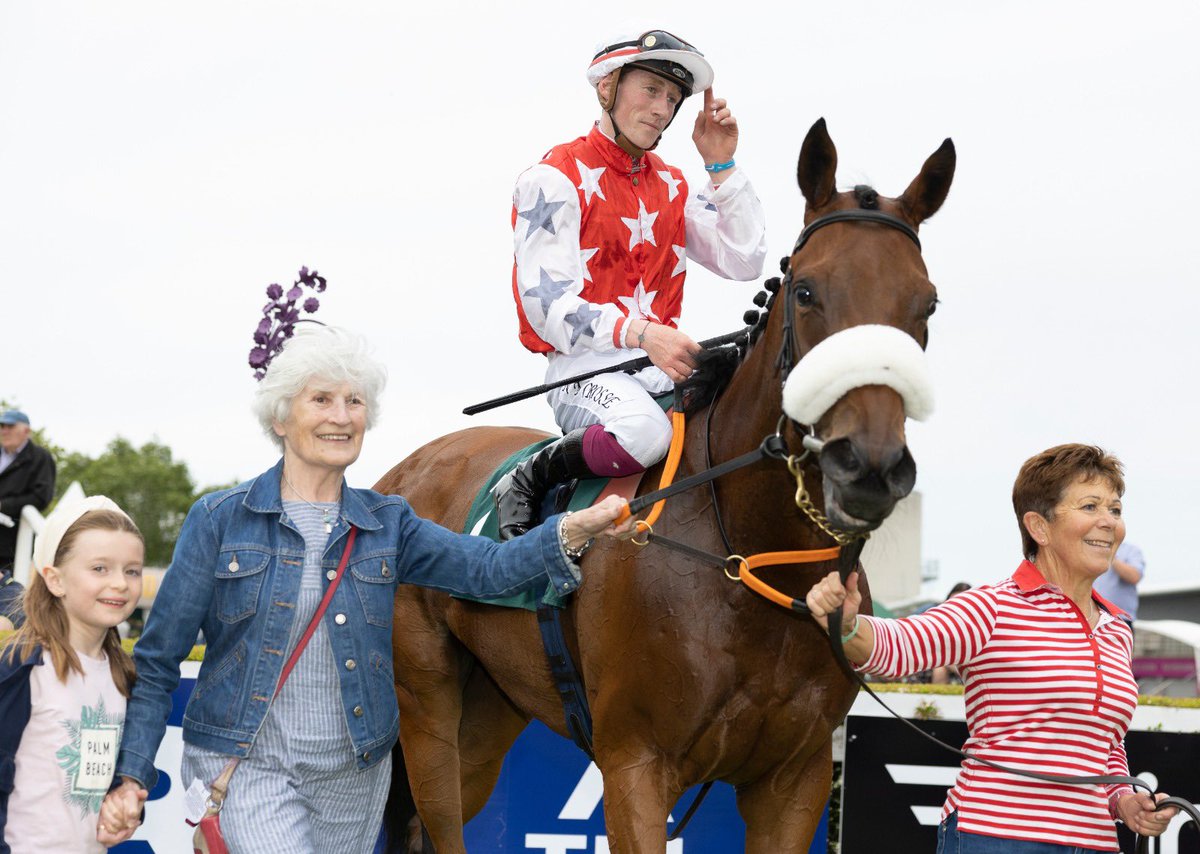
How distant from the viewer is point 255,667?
318 cm

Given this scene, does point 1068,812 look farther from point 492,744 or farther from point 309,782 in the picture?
point 492,744

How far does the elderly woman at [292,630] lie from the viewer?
3152 mm

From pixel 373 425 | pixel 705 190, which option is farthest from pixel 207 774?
pixel 705 190

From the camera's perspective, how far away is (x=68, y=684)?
126 inches

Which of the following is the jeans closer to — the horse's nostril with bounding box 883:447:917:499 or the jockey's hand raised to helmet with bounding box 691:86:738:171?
the horse's nostril with bounding box 883:447:917:499

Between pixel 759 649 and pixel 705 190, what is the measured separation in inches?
64.7

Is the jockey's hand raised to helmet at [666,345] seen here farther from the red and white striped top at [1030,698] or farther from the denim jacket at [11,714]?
the denim jacket at [11,714]

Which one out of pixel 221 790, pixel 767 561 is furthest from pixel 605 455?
pixel 221 790

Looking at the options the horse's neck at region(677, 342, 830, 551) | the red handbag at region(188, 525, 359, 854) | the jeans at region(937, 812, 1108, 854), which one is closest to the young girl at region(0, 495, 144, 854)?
the red handbag at region(188, 525, 359, 854)

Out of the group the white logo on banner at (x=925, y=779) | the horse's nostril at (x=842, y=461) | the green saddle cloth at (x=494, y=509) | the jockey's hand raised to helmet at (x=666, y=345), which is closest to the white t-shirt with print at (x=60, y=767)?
the green saddle cloth at (x=494, y=509)

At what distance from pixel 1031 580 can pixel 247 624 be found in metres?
2.03

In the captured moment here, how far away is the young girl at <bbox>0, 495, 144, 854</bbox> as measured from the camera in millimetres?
3090

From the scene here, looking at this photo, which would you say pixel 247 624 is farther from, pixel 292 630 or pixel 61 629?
pixel 61 629

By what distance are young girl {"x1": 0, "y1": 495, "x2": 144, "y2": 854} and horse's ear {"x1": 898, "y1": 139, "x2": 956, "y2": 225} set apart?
2.11m
